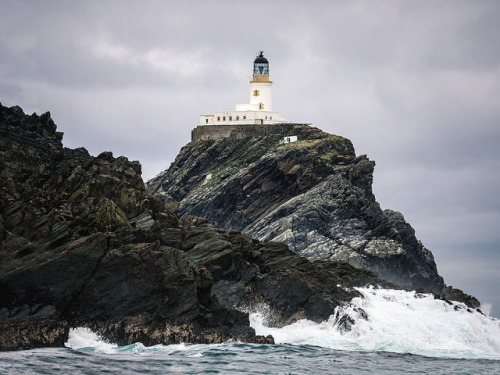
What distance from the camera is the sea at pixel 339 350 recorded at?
3753 cm

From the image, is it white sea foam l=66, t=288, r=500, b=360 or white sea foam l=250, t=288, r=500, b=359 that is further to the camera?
white sea foam l=250, t=288, r=500, b=359

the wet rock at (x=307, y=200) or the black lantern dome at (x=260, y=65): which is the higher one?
the black lantern dome at (x=260, y=65)

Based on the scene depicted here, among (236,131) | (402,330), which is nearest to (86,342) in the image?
(402,330)

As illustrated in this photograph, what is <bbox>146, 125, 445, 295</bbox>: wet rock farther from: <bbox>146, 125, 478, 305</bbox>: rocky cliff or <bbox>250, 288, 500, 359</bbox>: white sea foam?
<bbox>250, 288, 500, 359</bbox>: white sea foam

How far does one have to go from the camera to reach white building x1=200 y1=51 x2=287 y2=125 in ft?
454

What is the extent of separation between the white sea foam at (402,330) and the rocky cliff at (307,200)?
40808 mm

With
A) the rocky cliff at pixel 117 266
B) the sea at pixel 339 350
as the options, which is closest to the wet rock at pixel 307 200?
the rocky cliff at pixel 117 266

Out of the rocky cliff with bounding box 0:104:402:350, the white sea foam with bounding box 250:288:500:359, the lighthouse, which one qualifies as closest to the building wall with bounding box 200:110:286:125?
the lighthouse

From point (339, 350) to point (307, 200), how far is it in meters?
62.2

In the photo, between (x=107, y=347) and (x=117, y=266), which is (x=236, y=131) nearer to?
(x=117, y=266)

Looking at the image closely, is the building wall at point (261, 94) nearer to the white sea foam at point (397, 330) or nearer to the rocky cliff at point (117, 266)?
the rocky cliff at point (117, 266)

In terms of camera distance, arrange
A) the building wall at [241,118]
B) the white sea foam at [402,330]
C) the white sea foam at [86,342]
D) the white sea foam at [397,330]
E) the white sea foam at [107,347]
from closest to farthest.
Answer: the white sea foam at [107,347]
the white sea foam at [86,342]
the white sea foam at [397,330]
the white sea foam at [402,330]
the building wall at [241,118]

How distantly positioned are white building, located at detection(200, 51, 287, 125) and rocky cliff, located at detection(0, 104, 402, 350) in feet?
236

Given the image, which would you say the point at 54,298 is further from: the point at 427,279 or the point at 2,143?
the point at 427,279
